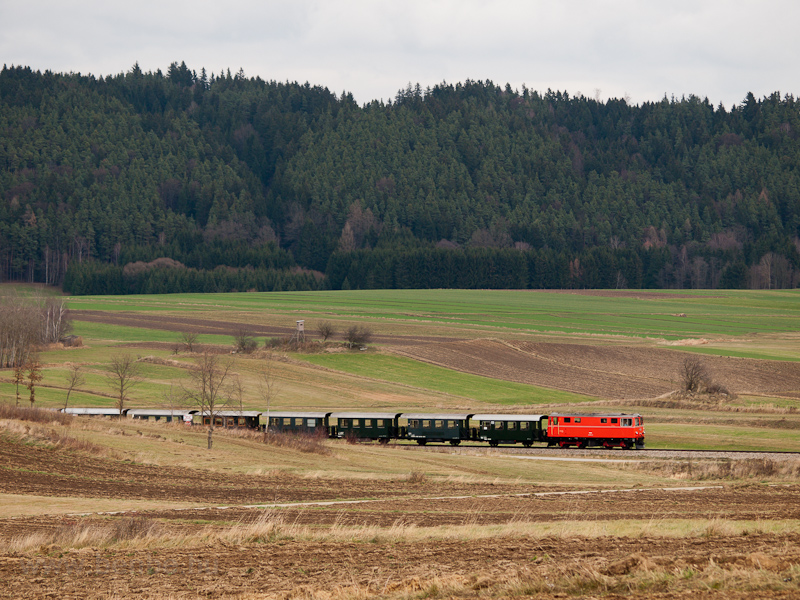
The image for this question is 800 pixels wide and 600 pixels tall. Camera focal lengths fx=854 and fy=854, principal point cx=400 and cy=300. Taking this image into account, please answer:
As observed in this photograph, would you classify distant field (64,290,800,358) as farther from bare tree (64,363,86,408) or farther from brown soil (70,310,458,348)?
bare tree (64,363,86,408)

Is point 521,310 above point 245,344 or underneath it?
above

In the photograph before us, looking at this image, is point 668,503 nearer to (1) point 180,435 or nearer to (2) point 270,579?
(2) point 270,579

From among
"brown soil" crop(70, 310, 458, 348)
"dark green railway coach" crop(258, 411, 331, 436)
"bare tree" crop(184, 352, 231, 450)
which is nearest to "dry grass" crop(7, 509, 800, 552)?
"dark green railway coach" crop(258, 411, 331, 436)

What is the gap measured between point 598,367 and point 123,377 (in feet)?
171

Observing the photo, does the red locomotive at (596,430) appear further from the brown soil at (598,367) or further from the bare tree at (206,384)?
the bare tree at (206,384)

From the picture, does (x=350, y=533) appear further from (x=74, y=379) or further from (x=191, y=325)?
(x=191, y=325)

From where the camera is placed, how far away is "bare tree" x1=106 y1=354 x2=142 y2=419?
7088 centimetres

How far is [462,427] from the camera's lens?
59.3 m

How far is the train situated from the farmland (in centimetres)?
215

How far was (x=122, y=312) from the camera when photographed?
140000 mm

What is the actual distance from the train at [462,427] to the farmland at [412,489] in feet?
7.06

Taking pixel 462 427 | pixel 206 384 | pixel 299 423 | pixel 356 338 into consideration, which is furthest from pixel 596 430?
pixel 356 338

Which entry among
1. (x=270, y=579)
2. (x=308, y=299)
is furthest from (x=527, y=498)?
(x=308, y=299)

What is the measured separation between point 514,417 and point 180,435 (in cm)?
2238
